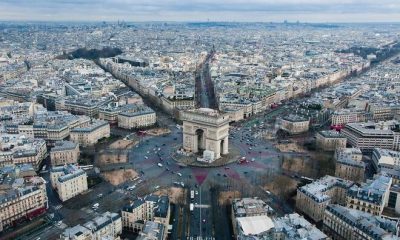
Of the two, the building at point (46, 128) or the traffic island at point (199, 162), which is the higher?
the building at point (46, 128)

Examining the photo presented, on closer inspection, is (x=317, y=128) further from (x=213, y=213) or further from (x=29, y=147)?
(x=29, y=147)

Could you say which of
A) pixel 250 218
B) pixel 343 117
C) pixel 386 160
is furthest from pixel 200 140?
pixel 343 117

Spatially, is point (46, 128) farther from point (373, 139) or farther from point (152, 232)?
point (373, 139)

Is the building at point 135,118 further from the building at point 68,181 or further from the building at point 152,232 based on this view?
the building at point 152,232

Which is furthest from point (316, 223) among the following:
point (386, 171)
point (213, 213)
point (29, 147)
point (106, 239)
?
point (29, 147)

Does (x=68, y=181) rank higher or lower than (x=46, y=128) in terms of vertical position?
lower

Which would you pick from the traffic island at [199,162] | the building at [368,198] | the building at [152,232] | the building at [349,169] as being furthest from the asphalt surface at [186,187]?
the building at [349,169]
